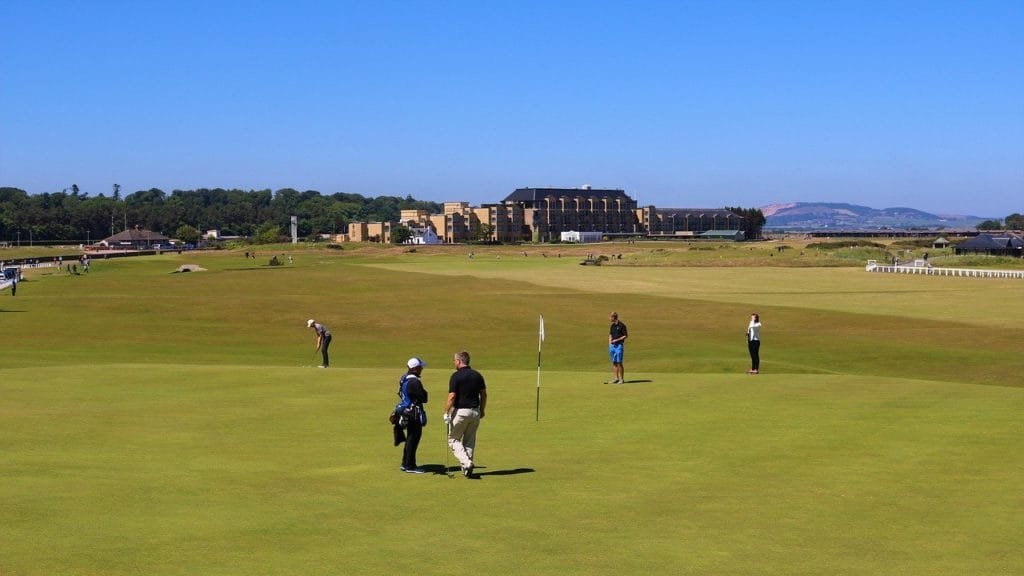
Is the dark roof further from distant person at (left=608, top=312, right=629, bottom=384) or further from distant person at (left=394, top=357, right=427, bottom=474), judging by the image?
distant person at (left=394, top=357, right=427, bottom=474)

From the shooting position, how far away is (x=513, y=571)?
47.7 ft

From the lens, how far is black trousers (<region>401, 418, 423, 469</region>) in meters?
20.8

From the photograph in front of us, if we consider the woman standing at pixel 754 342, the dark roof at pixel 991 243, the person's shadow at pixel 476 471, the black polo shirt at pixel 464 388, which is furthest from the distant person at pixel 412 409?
the dark roof at pixel 991 243

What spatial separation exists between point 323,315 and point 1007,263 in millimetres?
110821

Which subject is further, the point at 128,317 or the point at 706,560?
the point at 128,317

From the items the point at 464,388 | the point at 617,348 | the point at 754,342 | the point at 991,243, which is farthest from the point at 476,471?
the point at 991,243

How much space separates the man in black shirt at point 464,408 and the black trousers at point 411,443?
0.59 metres

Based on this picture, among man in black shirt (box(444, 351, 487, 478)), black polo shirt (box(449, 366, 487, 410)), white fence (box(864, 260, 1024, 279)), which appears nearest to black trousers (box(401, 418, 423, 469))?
man in black shirt (box(444, 351, 487, 478))

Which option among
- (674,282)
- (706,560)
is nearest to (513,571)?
(706,560)

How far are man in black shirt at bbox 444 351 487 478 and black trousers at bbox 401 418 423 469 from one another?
59 centimetres

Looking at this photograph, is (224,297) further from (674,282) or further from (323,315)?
(674,282)

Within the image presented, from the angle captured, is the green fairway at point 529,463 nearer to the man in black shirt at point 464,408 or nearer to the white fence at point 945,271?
the man in black shirt at point 464,408

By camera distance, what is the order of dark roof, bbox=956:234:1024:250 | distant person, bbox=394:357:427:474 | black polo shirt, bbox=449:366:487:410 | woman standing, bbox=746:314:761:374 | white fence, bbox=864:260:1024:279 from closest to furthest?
1. black polo shirt, bbox=449:366:487:410
2. distant person, bbox=394:357:427:474
3. woman standing, bbox=746:314:761:374
4. white fence, bbox=864:260:1024:279
5. dark roof, bbox=956:234:1024:250

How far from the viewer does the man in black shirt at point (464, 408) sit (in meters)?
20.2
